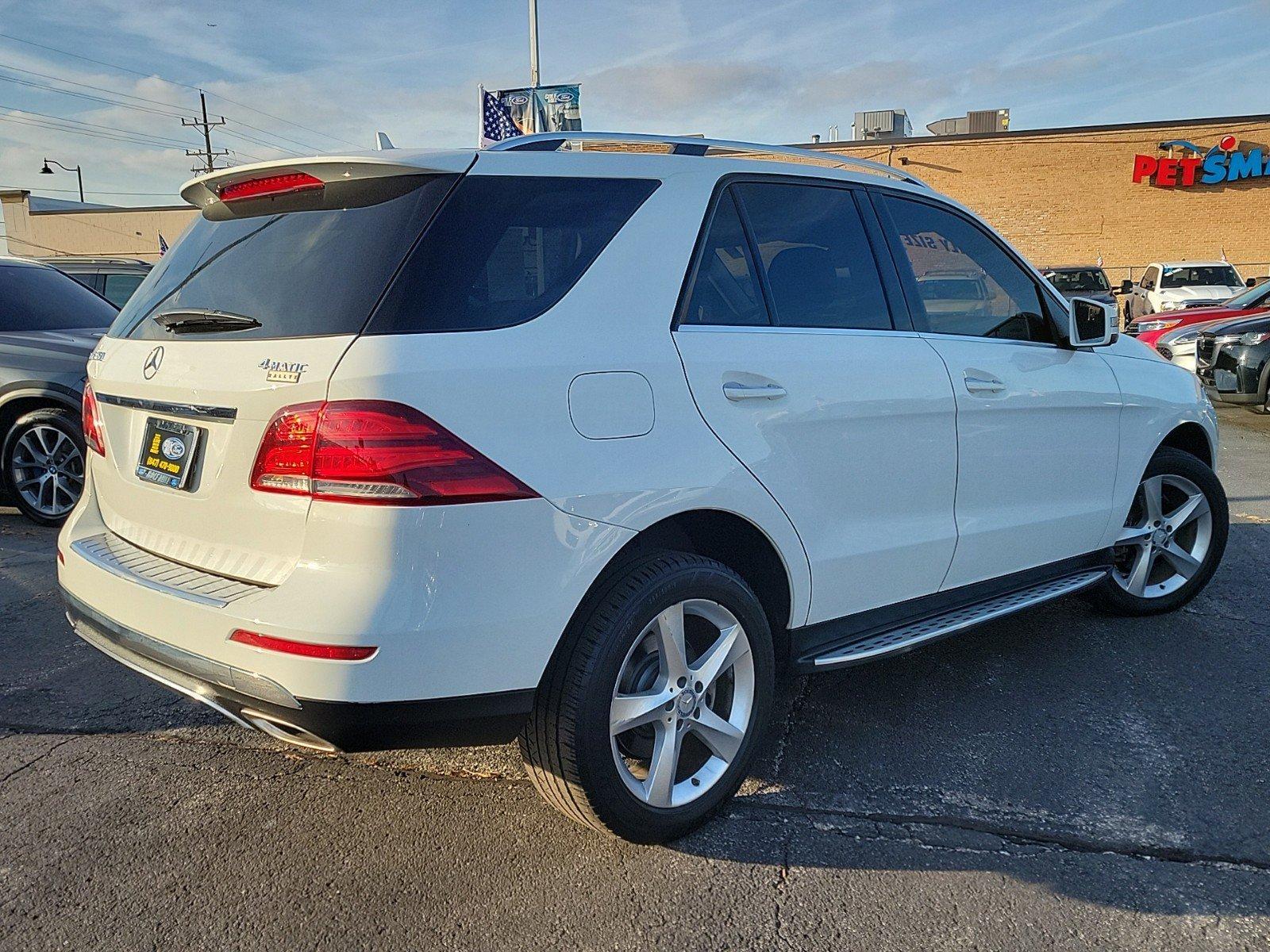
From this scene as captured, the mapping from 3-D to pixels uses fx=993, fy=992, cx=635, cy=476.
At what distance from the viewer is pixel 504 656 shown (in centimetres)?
221

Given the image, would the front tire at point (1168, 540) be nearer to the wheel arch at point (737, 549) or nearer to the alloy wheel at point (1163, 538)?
the alloy wheel at point (1163, 538)

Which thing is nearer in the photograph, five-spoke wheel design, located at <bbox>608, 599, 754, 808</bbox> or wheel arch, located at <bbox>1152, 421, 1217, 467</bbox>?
five-spoke wheel design, located at <bbox>608, 599, 754, 808</bbox>

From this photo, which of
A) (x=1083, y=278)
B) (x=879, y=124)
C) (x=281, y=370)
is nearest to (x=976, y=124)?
(x=879, y=124)

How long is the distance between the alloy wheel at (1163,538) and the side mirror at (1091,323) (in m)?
0.84

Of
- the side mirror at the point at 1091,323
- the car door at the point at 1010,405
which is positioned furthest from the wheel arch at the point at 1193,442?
the side mirror at the point at 1091,323

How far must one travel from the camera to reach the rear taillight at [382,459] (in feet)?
6.93

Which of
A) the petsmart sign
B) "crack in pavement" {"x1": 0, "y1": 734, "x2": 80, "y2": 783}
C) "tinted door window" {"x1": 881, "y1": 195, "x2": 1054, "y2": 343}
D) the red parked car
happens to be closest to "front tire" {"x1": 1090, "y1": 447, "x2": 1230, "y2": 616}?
"tinted door window" {"x1": 881, "y1": 195, "x2": 1054, "y2": 343}

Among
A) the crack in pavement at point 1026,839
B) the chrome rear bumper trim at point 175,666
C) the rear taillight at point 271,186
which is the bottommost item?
the crack in pavement at point 1026,839

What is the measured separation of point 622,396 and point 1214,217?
34.8 m

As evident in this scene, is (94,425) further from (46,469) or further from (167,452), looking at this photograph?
(46,469)

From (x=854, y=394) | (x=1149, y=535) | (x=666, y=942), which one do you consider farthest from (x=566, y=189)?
(x=1149, y=535)

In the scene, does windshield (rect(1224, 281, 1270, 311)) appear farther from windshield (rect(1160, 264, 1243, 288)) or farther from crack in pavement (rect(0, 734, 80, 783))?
crack in pavement (rect(0, 734, 80, 783))

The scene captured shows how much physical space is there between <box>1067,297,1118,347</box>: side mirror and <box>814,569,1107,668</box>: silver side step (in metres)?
0.95

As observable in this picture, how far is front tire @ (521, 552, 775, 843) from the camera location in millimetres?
2348
